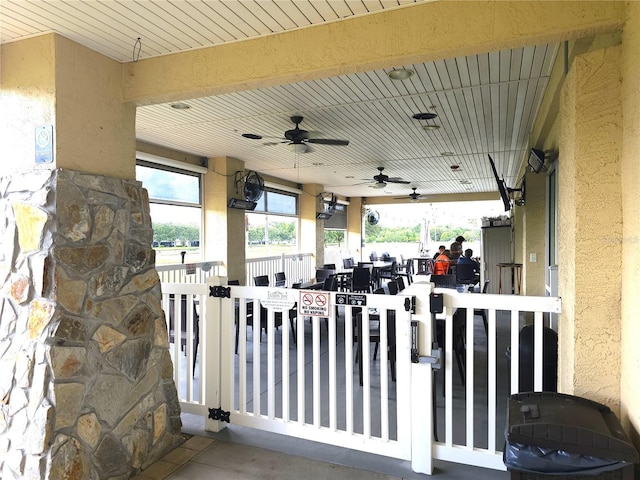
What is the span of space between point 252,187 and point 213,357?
15.0 feet

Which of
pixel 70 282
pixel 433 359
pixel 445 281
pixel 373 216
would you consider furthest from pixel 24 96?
pixel 373 216

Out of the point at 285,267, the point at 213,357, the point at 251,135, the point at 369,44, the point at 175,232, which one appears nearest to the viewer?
the point at 369,44

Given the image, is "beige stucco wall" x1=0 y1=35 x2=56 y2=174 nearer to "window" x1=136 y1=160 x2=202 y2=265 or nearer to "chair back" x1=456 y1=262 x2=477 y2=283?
"window" x1=136 y1=160 x2=202 y2=265

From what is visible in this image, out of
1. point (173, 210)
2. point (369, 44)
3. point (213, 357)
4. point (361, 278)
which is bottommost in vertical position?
point (213, 357)

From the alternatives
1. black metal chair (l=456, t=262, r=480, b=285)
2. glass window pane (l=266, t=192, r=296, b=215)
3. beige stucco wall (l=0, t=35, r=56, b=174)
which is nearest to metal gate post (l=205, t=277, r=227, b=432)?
beige stucco wall (l=0, t=35, r=56, b=174)

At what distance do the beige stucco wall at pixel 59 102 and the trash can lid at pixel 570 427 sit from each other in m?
2.50

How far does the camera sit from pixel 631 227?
1.65 metres

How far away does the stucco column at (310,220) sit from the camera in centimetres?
1000

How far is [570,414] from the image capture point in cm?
162

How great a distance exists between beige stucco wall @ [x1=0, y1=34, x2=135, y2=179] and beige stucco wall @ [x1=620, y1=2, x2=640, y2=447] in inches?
104

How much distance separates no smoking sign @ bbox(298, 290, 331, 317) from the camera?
2467mm

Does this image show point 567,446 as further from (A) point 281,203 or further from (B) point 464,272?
(A) point 281,203

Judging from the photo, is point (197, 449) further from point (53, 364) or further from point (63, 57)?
point (63, 57)

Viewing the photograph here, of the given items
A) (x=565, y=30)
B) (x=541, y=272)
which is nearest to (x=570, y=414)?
(x=565, y=30)
